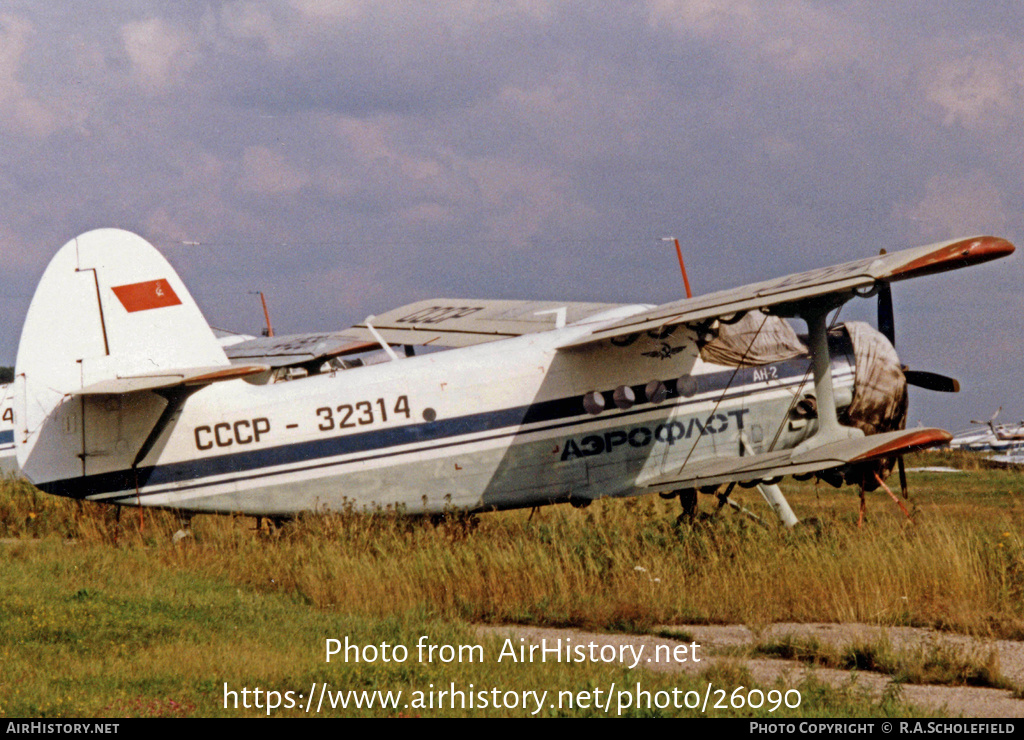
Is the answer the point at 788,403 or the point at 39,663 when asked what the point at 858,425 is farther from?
the point at 39,663

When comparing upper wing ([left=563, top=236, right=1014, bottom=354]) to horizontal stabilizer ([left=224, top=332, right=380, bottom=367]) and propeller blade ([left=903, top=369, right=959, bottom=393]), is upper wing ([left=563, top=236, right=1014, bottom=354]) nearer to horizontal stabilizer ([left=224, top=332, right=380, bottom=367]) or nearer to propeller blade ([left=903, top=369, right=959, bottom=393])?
propeller blade ([left=903, top=369, right=959, bottom=393])

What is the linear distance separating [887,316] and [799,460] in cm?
308

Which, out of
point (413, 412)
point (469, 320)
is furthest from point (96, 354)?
point (469, 320)

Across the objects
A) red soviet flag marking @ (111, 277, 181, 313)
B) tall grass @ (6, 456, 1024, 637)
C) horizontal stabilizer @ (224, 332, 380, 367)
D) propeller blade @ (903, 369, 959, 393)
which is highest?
red soviet flag marking @ (111, 277, 181, 313)

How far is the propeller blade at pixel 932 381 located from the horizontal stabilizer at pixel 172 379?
7.54 m

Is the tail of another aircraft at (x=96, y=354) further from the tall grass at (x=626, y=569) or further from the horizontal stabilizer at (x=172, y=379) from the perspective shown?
the tall grass at (x=626, y=569)

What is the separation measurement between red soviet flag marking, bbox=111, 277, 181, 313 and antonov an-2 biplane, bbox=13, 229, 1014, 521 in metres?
0.02

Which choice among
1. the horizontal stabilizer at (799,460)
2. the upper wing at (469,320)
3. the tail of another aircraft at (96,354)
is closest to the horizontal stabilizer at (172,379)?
the tail of another aircraft at (96,354)

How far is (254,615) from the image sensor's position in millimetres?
7977

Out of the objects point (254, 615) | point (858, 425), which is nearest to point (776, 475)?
point (858, 425)

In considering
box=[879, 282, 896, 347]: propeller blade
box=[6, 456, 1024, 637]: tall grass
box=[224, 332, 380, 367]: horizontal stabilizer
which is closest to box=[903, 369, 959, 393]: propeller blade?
box=[879, 282, 896, 347]: propeller blade

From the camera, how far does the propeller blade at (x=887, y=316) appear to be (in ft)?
40.3

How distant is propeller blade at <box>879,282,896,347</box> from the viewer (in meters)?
12.3
